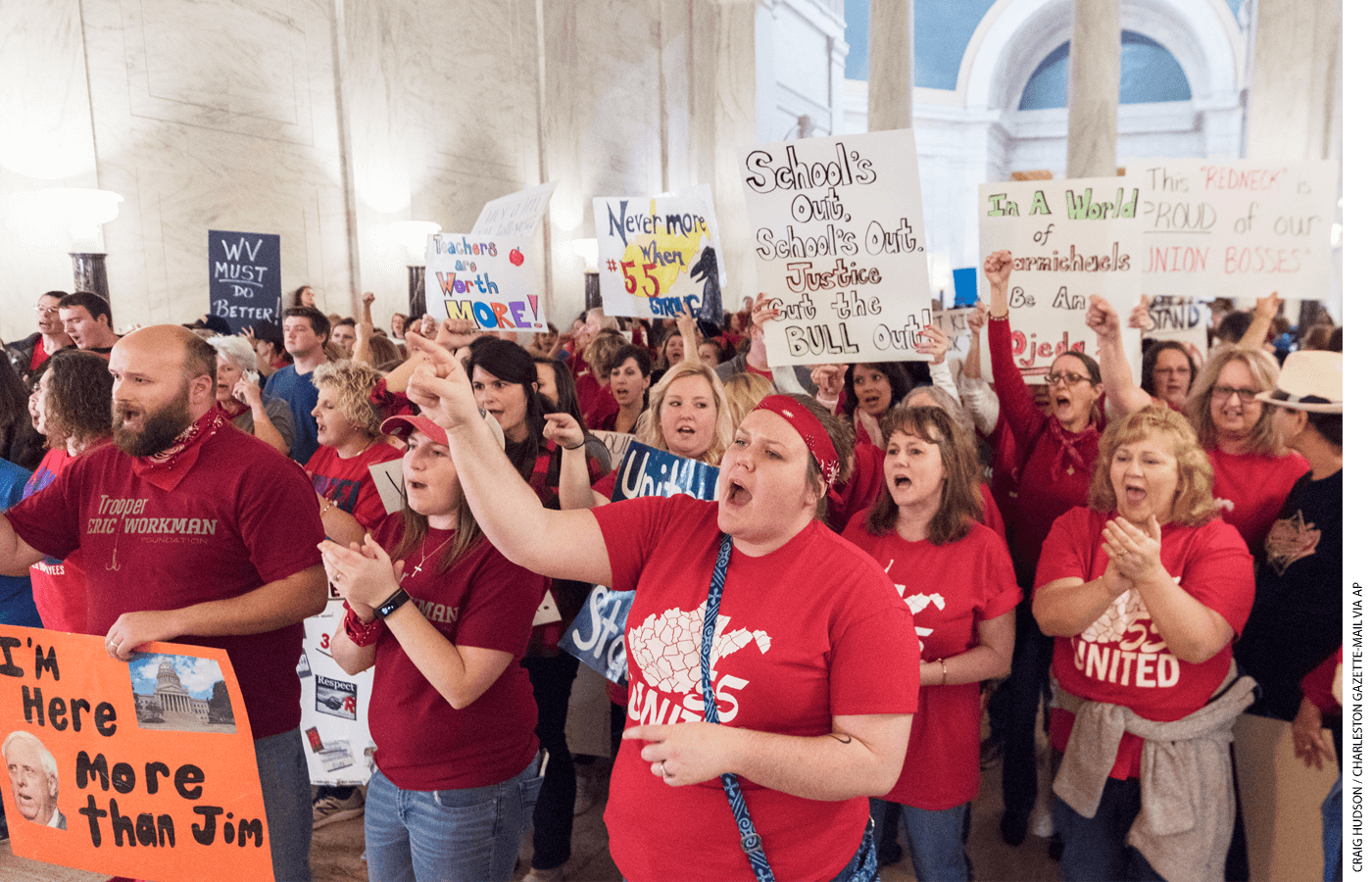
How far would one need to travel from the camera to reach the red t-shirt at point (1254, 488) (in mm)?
3055

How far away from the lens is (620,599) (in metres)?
2.88

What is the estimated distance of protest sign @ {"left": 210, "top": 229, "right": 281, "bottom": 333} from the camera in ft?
26.9

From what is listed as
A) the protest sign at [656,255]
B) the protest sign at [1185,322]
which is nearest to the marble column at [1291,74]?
the protest sign at [1185,322]

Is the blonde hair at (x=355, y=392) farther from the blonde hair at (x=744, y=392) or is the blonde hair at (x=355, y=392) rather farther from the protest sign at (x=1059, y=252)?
the protest sign at (x=1059, y=252)

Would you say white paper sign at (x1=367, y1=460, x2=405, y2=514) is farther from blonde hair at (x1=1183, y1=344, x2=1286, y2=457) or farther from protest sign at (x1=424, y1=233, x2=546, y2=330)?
protest sign at (x1=424, y1=233, x2=546, y2=330)

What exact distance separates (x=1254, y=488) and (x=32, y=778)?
3804 mm


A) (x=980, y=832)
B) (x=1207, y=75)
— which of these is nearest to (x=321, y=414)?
(x=980, y=832)

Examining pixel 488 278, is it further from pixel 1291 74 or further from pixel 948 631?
pixel 1291 74

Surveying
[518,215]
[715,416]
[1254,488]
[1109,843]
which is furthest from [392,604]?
[518,215]

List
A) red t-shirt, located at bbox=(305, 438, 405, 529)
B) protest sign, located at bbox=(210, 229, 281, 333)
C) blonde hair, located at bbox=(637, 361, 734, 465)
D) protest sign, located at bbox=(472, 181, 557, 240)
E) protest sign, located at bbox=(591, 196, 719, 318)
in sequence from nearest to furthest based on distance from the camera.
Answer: red t-shirt, located at bbox=(305, 438, 405, 529) → blonde hair, located at bbox=(637, 361, 734, 465) → protest sign, located at bbox=(591, 196, 719, 318) → protest sign, located at bbox=(472, 181, 557, 240) → protest sign, located at bbox=(210, 229, 281, 333)

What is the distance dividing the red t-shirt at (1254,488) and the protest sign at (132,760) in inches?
122

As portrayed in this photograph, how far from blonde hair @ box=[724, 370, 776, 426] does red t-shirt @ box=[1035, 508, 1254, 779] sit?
1491 mm

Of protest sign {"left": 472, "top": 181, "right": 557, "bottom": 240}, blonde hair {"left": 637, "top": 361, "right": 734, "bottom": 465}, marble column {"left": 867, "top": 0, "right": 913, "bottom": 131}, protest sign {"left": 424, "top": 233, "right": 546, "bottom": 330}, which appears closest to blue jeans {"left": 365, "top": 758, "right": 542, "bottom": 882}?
blonde hair {"left": 637, "top": 361, "right": 734, "bottom": 465}

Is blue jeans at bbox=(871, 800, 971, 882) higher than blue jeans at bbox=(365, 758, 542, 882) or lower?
lower
